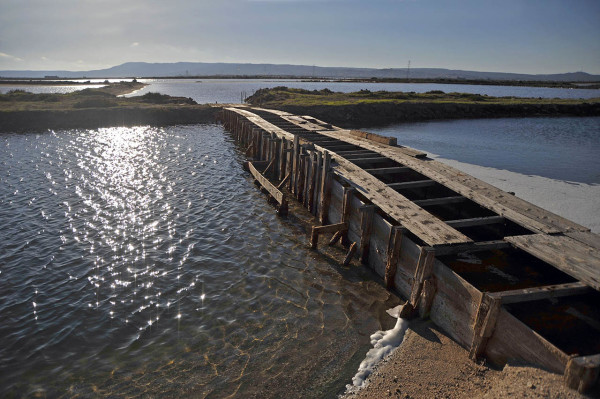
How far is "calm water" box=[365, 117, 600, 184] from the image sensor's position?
24.6 metres

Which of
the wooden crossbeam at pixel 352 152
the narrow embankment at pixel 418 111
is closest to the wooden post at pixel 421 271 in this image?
the wooden crossbeam at pixel 352 152

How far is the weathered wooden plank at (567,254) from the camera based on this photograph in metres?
7.23

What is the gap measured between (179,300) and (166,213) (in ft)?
23.6

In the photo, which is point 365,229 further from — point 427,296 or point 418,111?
point 418,111

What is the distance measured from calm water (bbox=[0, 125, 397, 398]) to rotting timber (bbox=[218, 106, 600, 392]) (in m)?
1.42

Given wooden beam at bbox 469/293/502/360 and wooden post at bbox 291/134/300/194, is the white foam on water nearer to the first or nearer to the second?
wooden beam at bbox 469/293/502/360

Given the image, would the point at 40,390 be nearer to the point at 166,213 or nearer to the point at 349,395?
the point at 349,395

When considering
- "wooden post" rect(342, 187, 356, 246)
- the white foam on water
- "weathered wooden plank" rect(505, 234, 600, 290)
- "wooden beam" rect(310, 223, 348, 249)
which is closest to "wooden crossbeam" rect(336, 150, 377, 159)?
"wooden post" rect(342, 187, 356, 246)

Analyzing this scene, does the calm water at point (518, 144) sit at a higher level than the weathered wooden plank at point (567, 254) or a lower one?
lower

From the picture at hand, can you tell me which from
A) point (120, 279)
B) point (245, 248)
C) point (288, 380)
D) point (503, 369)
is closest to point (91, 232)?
point (120, 279)

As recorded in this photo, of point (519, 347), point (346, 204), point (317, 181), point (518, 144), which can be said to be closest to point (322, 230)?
point (346, 204)

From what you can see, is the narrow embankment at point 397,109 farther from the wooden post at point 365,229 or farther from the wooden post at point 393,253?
the wooden post at point 393,253

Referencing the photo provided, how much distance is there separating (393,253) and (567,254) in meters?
3.97

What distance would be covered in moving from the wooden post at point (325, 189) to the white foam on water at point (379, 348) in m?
6.17
